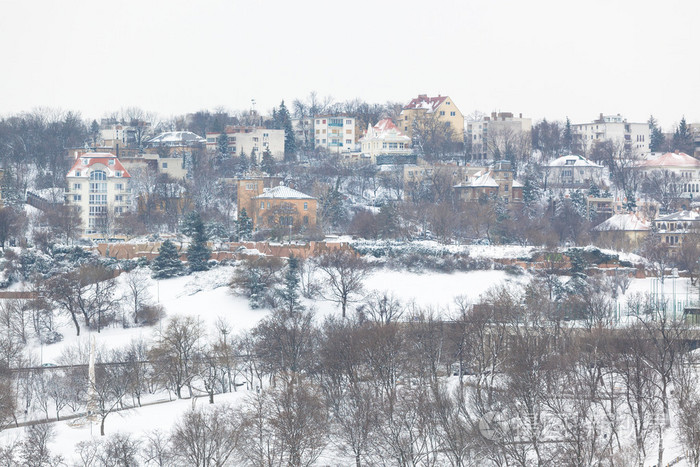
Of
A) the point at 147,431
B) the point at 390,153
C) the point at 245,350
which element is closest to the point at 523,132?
the point at 390,153

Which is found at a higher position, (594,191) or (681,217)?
(594,191)

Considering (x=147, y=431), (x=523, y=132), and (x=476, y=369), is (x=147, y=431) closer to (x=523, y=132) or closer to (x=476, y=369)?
(x=476, y=369)

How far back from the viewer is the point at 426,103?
108 m

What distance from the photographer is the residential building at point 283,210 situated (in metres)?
77.4

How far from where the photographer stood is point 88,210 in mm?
82938

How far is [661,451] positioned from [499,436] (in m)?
4.67

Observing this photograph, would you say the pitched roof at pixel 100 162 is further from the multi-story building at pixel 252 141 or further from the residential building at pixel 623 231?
the residential building at pixel 623 231

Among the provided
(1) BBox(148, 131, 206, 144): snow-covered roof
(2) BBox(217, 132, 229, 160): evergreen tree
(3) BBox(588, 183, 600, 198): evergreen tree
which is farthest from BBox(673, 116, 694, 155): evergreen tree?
(1) BBox(148, 131, 206, 144): snow-covered roof

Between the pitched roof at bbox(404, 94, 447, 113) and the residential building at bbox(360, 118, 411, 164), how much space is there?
253 inches

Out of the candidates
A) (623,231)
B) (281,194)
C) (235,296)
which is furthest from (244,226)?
(623,231)

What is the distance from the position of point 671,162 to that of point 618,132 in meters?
13.5

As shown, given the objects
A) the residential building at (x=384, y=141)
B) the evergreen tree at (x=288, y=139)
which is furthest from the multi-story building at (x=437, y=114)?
the evergreen tree at (x=288, y=139)

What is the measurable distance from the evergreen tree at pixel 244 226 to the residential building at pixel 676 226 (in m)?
23.6

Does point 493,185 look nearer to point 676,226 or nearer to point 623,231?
point 623,231
